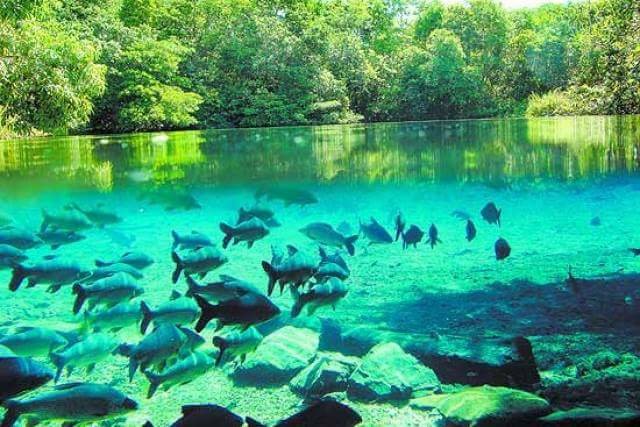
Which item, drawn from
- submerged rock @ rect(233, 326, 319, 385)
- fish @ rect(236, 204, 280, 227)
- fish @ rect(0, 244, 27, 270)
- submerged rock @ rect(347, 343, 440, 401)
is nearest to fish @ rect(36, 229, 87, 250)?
fish @ rect(0, 244, 27, 270)

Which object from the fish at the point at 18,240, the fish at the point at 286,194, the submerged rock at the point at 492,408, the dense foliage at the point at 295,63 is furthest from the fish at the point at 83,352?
the dense foliage at the point at 295,63

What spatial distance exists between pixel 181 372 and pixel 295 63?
1140 inches

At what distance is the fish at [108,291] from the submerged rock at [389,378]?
59.8 inches

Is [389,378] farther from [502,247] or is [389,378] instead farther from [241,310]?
[502,247]

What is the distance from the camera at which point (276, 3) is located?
116 feet

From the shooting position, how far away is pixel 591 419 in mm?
2443

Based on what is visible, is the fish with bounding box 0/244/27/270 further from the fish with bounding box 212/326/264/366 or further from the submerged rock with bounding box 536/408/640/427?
the submerged rock with bounding box 536/408/640/427

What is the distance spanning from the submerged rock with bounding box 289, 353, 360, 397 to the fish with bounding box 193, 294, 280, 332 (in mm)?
418

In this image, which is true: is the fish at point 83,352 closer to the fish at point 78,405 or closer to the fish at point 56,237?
the fish at point 78,405

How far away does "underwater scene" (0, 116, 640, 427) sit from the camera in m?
2.98

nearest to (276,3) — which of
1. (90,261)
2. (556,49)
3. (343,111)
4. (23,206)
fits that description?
(343,111)

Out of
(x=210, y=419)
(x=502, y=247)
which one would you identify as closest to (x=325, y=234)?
(x=502, y=247)

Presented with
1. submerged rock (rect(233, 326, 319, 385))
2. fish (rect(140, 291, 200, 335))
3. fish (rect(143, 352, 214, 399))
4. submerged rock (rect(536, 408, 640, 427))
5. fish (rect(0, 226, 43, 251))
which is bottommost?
submerged rock (rect(233, 326, 319, 385))

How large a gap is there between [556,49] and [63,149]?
3061cm
